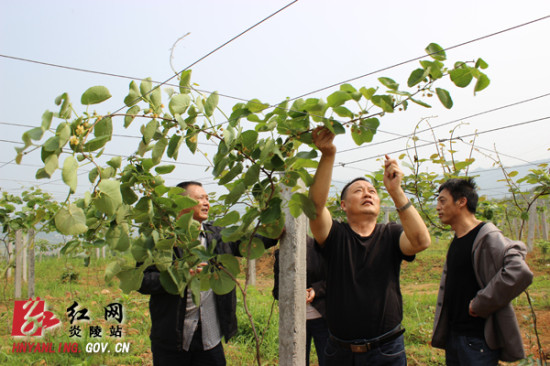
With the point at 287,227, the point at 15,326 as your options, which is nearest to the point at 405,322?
the point at 287,227

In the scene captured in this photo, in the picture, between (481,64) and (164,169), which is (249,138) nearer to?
(164,169)

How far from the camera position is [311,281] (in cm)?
277

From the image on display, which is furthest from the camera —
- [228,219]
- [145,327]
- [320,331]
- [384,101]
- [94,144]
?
[145,327]

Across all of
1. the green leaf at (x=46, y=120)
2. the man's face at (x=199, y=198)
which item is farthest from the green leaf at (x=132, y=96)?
the man's face at (x=199, y=198)

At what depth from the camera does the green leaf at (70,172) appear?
818 millimetres

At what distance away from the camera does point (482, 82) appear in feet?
3.45

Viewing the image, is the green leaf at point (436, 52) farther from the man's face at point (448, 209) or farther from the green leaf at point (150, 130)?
the man's face at point (448, 209)

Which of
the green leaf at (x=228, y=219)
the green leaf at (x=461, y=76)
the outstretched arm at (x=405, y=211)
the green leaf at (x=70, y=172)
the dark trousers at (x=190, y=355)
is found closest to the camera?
the green leaf at (x=70, y=172)

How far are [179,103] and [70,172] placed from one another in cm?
32

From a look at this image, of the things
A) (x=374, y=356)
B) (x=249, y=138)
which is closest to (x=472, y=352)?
(x=374, y=356)

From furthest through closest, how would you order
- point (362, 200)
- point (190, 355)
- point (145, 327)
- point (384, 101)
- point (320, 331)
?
point (145, 327), point (320, 331), point (190, 355), point (362, 200), point (384, 101)

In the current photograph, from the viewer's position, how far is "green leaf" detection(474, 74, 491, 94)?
1042mm

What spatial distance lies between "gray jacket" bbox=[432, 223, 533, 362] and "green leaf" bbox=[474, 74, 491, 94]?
4.07ft

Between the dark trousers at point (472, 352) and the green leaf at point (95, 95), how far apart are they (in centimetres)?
197
